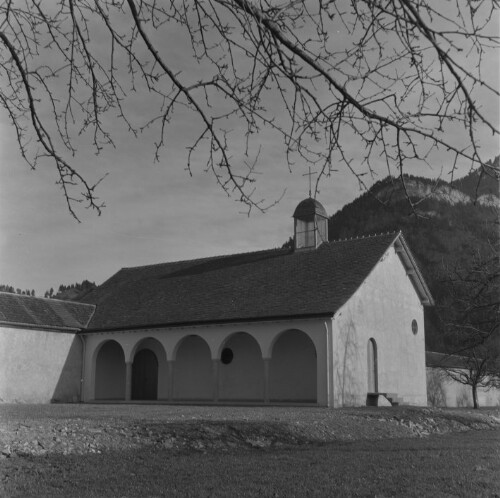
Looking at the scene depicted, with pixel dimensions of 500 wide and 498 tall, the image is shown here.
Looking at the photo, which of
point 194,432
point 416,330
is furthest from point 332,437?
point 416,330

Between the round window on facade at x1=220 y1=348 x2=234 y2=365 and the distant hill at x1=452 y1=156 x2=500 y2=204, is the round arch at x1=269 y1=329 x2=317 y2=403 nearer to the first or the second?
the round window on facade at x1=220 y1=348 x2=234 y2=365

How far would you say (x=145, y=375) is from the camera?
105 feet

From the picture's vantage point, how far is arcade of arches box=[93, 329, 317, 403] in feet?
90.9

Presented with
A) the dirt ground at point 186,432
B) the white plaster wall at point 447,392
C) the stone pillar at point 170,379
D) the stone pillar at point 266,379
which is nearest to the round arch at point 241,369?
Result: the stone pillar at point 266,379

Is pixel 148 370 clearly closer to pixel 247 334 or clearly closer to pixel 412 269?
pixel 247 334

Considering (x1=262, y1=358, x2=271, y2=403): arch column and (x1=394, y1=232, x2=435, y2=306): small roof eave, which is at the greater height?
(x1=394, y1=232, x2=435, y2=306): small roof eave

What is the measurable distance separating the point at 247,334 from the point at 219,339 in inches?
71.6

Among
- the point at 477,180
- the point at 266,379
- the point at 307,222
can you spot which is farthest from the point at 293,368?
the point at 477,180

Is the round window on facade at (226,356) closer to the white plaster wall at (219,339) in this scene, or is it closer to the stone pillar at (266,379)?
the white plaster wall at (219,339)

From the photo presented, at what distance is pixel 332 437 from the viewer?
46.2 feet

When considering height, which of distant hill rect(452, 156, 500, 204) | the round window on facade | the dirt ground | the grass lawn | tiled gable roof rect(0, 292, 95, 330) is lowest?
the grass lawn

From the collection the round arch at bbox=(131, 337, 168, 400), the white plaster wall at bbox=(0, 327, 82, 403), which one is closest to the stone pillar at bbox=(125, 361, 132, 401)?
the round arch at bbox=(131, 337, 168, 400)

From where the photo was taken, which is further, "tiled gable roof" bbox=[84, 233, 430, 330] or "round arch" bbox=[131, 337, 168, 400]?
"round arch" bbox=[131, 337, 168, 400]

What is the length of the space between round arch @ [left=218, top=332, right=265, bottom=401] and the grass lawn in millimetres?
16726
